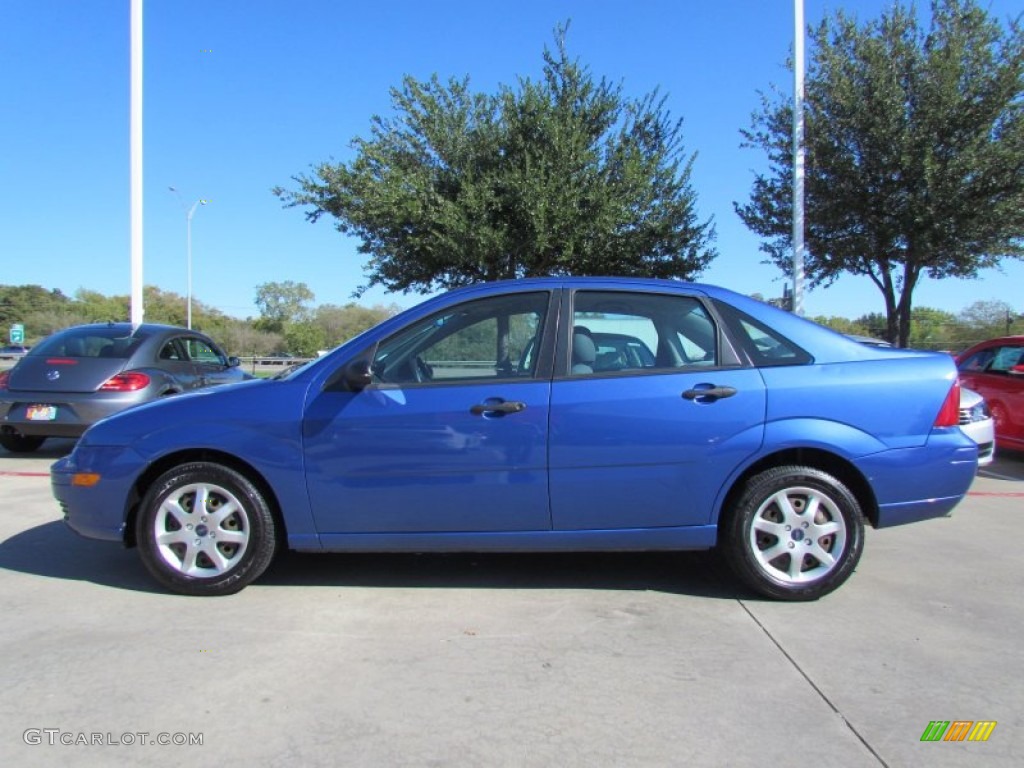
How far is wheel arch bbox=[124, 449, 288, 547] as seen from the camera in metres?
3.87

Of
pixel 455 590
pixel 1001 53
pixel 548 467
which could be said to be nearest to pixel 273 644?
pixel 455 590

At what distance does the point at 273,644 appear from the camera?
3.33 metres

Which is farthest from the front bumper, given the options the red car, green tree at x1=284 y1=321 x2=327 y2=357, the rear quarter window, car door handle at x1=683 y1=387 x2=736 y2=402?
green tree at x1=284 y1=321 x2=327 y2=357

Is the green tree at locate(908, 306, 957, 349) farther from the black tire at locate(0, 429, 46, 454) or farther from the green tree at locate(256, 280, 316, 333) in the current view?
the green tree at locate(256, 280, 316, 333)

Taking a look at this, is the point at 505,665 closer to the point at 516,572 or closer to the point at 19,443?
the point at 516,572

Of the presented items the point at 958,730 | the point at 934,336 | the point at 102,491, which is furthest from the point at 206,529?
the point at 934,336

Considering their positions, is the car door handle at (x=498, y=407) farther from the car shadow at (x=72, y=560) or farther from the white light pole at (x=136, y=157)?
the white light pole at (x=136, y=157)

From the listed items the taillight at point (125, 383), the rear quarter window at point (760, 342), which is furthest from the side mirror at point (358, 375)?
the taillight at point (125, 383)

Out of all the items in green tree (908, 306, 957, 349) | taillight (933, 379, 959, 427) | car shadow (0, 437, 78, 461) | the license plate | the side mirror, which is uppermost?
green tree (908, 306, 957, 349)

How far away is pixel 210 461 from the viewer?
387 cm

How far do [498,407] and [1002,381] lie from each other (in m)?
7.61

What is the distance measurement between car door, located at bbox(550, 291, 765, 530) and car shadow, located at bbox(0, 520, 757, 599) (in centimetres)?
61

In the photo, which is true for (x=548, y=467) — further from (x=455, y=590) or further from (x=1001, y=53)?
(x=1001, y=53)

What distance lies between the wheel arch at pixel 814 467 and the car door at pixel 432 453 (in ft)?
3.34
